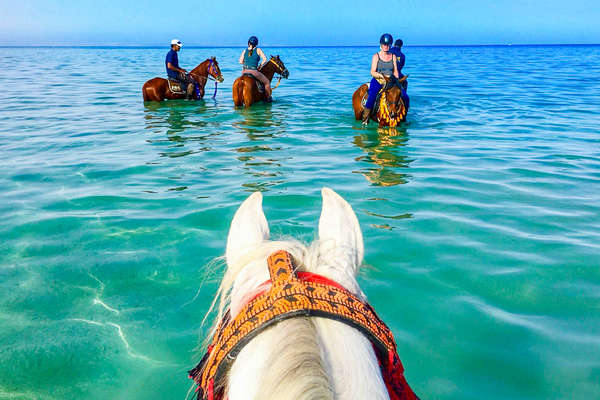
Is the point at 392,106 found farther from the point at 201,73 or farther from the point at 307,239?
the point at 201,73

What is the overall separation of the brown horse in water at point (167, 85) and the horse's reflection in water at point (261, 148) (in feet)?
8.84

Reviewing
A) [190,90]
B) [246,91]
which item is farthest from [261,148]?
[190,90]

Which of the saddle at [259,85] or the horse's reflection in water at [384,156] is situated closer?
the horse's reflection in water at [384,156]

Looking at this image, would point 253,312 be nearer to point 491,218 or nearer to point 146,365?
point 146,365

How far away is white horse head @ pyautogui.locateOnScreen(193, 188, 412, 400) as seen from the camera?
73 centimetres

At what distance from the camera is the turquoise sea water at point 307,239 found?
8.02 feet

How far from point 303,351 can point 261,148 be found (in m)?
6.89

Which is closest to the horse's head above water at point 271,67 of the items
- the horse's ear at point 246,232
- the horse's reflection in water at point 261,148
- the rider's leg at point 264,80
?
the rider's leg at point 264,80

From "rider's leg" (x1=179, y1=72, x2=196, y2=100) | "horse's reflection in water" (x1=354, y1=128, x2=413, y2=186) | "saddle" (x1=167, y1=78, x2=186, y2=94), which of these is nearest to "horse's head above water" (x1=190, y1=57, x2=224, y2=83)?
"rider's leg" (x1=179, y1=72, x2=196, y2=100)

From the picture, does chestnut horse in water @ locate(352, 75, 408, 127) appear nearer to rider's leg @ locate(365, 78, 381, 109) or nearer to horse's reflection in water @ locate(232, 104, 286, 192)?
rider's leg @ locate(365, 78, 381, 109)

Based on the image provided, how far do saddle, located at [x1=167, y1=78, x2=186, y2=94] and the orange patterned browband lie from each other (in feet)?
43.6

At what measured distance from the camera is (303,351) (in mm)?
783

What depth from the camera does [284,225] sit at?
13.8ft

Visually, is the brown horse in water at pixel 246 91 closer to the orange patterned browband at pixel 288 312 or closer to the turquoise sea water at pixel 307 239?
the turquoise sea water at pixel 307 239
